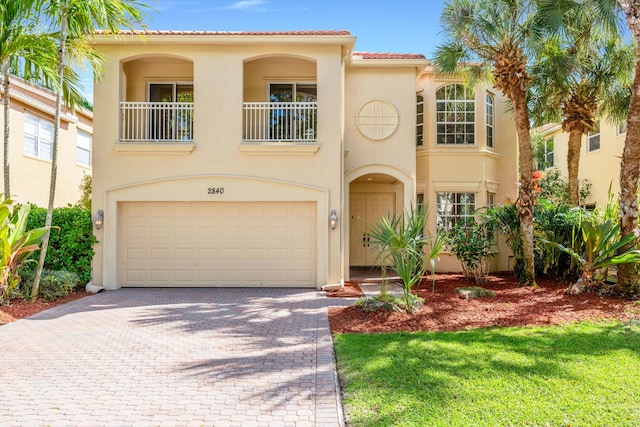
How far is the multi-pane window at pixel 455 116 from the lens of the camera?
1545 centimetres

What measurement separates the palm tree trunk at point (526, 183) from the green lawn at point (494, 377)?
14.3ft

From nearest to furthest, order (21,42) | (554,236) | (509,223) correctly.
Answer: (21,42) → (554,236) → (509,223)

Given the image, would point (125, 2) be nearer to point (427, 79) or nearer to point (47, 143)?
point (427, 79)

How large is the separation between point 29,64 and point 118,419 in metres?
8.83

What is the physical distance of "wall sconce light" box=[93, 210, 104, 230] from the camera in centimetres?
1205

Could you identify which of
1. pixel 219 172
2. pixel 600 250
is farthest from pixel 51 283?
pixel 600 250

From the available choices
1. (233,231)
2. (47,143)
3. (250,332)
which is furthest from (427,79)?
(47,143)

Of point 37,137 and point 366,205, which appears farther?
point 37,137

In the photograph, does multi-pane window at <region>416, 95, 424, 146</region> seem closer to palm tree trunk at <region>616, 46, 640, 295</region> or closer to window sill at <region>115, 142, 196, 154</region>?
palm tree trunk at <region>616, 46, 640, 295</region>

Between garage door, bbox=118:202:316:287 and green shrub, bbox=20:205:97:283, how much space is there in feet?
2.82

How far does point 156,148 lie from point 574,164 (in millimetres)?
13158

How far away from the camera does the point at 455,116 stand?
15461 millimetres

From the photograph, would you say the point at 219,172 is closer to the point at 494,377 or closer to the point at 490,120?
the point at 494,377

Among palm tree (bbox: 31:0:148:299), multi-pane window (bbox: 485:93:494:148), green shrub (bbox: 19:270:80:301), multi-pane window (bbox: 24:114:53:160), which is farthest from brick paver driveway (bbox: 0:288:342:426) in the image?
multi-pane window (bbox: 24:114:53:160)
